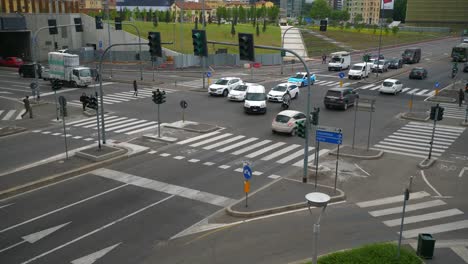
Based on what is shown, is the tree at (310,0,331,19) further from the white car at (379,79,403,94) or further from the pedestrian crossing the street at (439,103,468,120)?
the pedestrian crossing the street at (439,103,468,120)

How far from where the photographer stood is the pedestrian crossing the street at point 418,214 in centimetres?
1493

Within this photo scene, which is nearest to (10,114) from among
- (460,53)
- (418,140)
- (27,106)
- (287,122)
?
(27,106)

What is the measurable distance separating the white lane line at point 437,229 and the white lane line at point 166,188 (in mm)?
6341

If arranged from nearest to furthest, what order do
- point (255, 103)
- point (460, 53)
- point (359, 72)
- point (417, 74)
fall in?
point (255, 103), point (359, 72), point (417, 74), point (460, 53)

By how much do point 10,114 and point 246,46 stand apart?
75.3 ft

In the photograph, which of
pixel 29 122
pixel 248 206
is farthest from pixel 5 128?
pixel 248 206

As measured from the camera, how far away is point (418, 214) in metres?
16.1

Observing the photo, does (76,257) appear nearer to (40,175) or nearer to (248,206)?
(248,206)

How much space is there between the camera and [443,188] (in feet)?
61.4

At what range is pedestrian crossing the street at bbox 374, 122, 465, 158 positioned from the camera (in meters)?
24.2

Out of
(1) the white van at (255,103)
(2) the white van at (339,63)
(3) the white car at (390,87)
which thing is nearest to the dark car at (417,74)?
(2) the white van at (339,63)

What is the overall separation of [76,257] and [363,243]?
849 cm

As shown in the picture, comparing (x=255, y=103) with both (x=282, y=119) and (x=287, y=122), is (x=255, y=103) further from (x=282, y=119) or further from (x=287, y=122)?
(x=287, y=122)

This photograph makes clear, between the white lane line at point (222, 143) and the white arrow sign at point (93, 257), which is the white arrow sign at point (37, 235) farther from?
the white lane line at point (222, 143)
